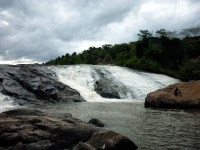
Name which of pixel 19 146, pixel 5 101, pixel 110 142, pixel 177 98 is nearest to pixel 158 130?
pixel 110 142

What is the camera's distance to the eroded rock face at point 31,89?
27297mm

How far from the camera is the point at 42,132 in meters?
10.3

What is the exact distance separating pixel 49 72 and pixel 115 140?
2811 centimetres

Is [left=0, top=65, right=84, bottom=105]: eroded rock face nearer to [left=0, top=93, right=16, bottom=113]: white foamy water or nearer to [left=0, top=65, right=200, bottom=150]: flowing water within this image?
[left=0, top=93, right=16, bottom=113]: white foamy water

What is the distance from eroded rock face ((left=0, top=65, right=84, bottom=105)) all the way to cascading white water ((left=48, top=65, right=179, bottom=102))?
261 centimetres

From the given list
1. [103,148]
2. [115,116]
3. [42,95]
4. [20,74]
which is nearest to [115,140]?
[103,148]

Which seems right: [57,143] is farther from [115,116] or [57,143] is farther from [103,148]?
[115,116]

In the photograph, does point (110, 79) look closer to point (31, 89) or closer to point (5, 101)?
point (31, 89)

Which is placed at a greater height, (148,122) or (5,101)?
(5,101)

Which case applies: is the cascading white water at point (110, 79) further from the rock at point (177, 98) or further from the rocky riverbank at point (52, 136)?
the rocky riverbank at point (52, 136)

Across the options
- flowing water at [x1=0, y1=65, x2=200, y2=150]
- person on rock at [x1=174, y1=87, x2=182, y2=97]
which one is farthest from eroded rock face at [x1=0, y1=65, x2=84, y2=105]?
person on rock at [x1=174, y1=87, x2=182, y2=97]

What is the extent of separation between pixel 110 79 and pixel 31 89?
40.2ft

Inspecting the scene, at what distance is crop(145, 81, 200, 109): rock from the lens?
2231cm

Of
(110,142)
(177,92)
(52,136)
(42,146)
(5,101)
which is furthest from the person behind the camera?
(5,101)
